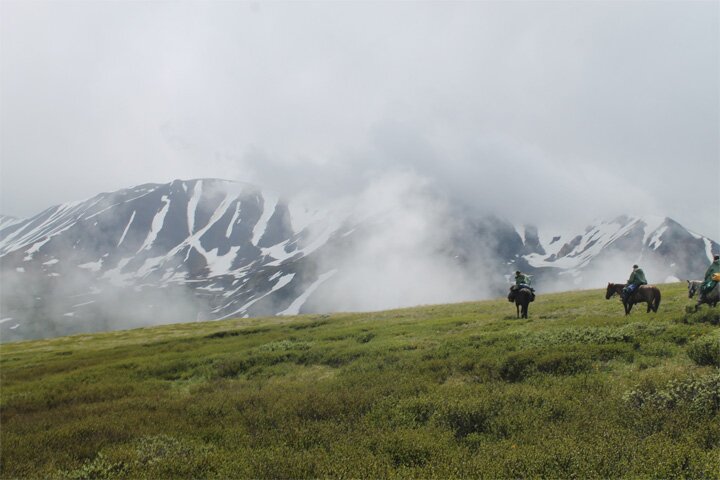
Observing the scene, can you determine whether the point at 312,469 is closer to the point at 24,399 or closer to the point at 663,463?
the point at 663,463

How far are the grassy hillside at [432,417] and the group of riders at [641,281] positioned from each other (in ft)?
9.34

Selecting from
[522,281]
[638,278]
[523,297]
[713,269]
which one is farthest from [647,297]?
[522,281]

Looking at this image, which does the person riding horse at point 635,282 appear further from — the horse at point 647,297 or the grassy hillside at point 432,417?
the grassy hillside at point 432,417

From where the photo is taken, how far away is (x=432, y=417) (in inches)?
378

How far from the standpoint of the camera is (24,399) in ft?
63.7

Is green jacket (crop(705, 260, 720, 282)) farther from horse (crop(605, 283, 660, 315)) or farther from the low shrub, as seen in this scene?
the low shrub

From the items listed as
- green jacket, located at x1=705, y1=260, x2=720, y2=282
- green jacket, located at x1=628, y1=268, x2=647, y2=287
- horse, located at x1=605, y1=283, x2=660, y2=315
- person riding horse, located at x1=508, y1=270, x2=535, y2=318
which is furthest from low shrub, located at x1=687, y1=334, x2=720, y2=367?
person riding horse, located at x1=508, y1=270, x2=535, y2=318

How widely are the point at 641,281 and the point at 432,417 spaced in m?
20.1

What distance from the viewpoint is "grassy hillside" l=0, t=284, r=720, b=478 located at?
683 centimetres

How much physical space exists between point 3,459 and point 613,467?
13121 millimetres

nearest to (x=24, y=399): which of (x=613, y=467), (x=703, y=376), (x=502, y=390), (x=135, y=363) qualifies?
(x=135, y=363)

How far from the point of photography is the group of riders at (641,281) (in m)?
19.0

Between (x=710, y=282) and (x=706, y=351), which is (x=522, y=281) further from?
(x=706, y=351)

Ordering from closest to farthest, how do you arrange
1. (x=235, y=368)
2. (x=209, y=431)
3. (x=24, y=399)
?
(x=209, y=431)
(x=24, y=399)
(x=235, y=368)
